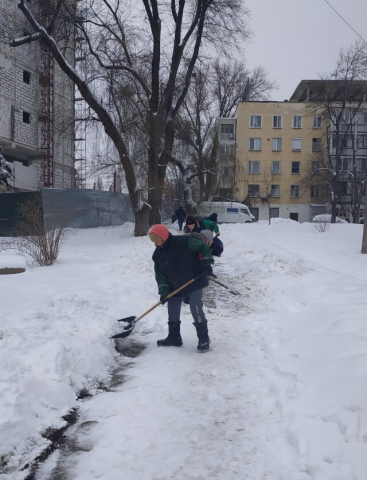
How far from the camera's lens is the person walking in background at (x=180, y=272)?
5.55 metres

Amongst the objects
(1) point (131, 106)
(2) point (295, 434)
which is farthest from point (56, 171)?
(2) point (295, 434)

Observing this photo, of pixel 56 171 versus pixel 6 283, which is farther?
pixel 56 171

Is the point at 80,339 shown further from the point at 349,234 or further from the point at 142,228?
the point at 349,234

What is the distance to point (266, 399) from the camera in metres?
4.04

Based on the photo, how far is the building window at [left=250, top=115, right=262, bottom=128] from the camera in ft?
159

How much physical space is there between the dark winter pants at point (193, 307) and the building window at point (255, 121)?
4521 centimetres

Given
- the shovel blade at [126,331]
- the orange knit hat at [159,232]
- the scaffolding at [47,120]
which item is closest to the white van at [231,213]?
the scaffolding at [47,120]

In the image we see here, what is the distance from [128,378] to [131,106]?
17.2 meters

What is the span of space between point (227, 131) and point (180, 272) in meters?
45.2

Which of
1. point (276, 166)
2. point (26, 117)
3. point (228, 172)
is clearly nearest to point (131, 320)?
point (228, 172)

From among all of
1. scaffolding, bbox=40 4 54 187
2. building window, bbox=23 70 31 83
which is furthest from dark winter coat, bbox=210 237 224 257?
building window, bbox=23 70 31 83

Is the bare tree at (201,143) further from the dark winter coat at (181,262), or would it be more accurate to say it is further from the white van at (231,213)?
the dark winter coat at (181,262)

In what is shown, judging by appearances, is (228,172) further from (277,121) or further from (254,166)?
(277,121)

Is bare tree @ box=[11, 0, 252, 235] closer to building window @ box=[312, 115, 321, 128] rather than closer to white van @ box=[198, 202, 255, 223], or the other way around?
white van @ box=[198, 202, 255, 223]
